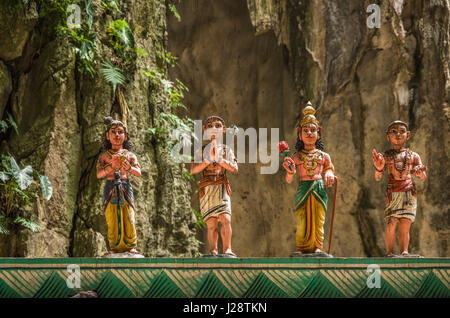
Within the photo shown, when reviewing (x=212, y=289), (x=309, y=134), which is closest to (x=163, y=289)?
(x=212, y=289)

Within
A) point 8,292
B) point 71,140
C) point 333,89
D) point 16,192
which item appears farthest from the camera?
point 333,89

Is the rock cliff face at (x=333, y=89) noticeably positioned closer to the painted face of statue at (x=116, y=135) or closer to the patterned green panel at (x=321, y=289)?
the painted face of statue at (x=116, y=135)

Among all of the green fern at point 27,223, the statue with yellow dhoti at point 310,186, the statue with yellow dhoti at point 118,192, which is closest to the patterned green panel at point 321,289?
the statue with yellow dhoti at point 310,186

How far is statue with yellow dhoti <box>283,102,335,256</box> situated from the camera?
5.72 m

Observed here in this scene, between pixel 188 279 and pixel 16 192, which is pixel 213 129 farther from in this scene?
pixel 16 192

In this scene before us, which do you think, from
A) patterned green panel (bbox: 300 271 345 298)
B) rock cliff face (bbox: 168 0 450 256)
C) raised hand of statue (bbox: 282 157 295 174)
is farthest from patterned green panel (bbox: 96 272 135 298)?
rock cliff face (bbox: 168 0 450 256)

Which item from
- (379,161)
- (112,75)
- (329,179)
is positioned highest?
(112,75)

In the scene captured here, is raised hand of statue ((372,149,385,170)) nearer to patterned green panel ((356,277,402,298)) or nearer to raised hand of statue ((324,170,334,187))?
raised hand of statue ((324,170,334,187))

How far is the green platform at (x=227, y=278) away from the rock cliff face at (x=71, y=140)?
7.82 ft

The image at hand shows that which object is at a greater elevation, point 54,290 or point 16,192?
point 16,192

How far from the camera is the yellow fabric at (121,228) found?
226 inches

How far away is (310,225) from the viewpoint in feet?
18.8

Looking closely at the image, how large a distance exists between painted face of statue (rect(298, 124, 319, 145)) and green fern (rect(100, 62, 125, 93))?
3198mm

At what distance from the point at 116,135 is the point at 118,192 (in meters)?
0.58
